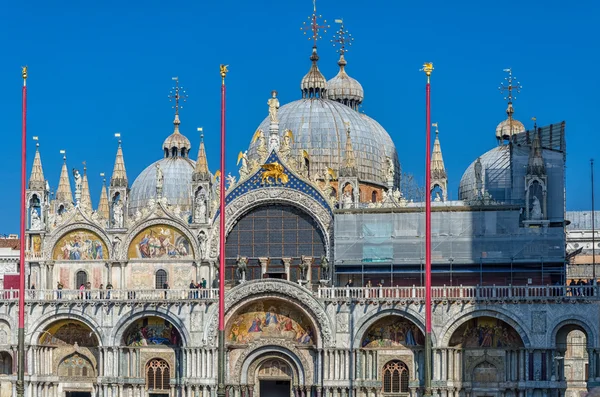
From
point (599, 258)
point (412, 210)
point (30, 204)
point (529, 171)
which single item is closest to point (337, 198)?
point (412, 210)

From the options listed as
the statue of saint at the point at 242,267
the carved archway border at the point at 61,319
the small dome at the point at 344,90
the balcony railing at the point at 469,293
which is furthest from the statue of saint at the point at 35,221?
the small dome at the point at 344,90

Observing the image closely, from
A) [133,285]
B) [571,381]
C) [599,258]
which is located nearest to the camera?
[133,285]

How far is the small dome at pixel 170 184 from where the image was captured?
115438 millimetres

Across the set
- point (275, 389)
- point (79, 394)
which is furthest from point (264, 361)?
point (79, 394)

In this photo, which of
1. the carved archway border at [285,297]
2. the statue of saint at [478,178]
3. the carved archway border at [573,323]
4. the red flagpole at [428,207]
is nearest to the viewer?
the red flagpole at [428,207]

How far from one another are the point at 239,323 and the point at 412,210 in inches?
442

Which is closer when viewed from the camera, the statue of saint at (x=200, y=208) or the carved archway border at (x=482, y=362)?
the carved archway border at (x=482, y=362)

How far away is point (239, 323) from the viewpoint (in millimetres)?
86938

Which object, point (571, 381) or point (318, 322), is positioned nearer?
point (318, 322)

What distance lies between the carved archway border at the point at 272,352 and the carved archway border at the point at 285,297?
1.85 metres

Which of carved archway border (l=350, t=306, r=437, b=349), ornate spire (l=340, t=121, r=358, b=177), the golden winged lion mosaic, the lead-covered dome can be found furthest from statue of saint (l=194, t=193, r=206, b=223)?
the lead-covered dome

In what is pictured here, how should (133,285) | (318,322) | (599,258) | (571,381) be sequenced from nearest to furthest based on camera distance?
1. (318,322)
2. (133,285)
3. (571,381)
4. (599,258)

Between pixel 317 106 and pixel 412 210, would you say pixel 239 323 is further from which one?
pixel 317 106

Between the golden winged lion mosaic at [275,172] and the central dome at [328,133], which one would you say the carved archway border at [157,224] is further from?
the central dome at [328,133]
